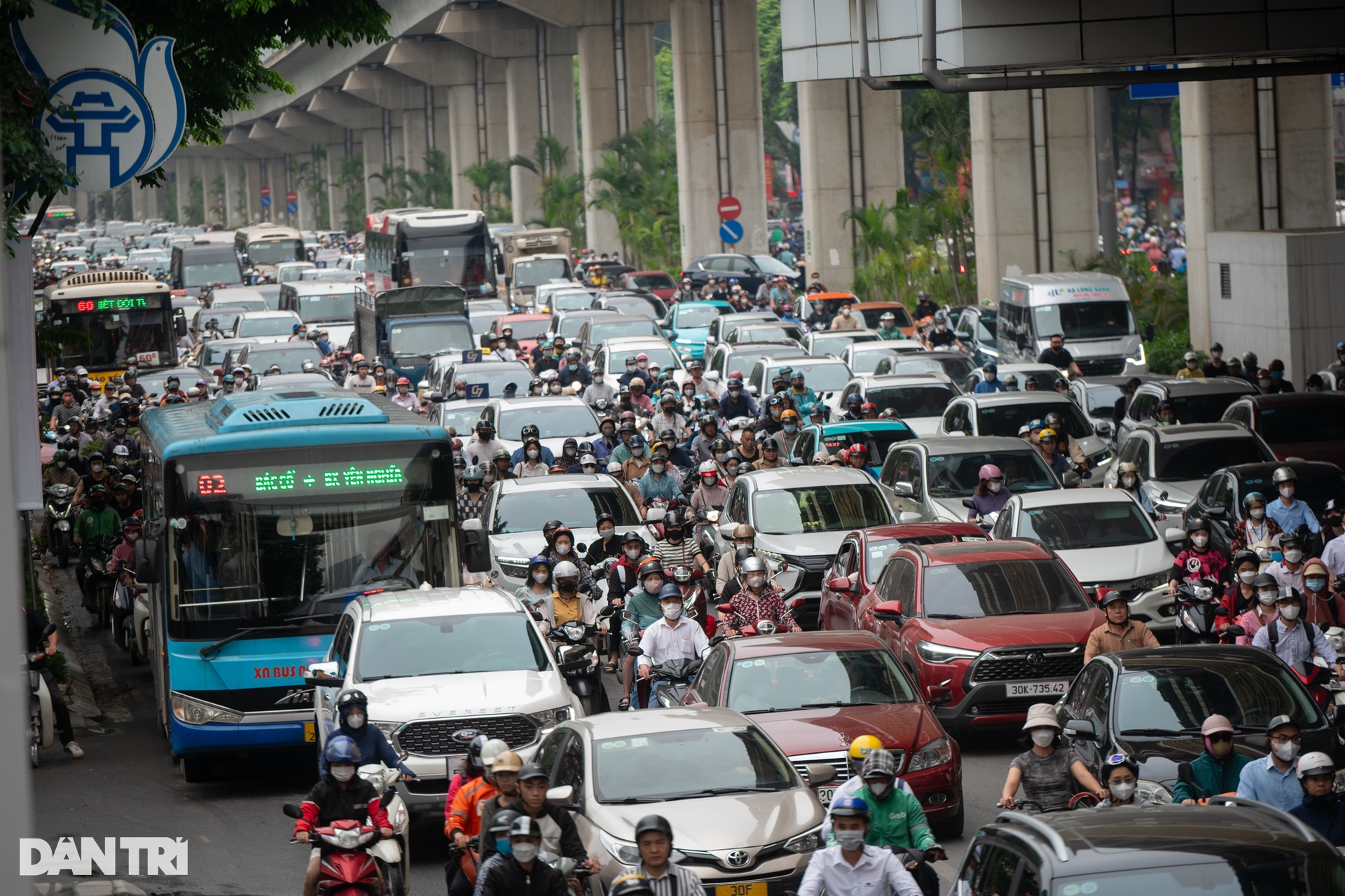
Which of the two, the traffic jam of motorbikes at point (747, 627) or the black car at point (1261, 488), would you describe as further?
the black car at point (1261, 488)

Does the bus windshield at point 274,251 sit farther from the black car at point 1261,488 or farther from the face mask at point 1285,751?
the face mask at point 1285,751

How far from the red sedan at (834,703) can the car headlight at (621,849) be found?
2050mm

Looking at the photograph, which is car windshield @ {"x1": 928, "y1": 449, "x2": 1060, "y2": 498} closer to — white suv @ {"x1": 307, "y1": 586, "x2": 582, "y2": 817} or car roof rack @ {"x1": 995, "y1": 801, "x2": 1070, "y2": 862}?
white suv @ {"x1": 307, "y1": 586, "x2": 582, "y2": 817}

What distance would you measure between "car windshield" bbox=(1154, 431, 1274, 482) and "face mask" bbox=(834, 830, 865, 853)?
14.1m

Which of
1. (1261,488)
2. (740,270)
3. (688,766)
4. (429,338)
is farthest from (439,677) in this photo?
(740,270)

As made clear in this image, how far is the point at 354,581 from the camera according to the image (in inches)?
576

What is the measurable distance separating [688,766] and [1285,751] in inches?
123

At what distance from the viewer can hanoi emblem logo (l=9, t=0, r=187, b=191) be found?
12.2 metres

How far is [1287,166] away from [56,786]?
28.5 meters

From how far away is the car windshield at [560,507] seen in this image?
20531mm

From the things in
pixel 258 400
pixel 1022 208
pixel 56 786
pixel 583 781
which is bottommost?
pixel 56 786

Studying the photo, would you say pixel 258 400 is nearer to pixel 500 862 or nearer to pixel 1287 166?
pixel 500 862

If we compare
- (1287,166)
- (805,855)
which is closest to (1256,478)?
(805,855)

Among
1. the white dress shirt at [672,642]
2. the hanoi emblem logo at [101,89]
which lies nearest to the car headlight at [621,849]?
the white dress shirt at [672,642]
